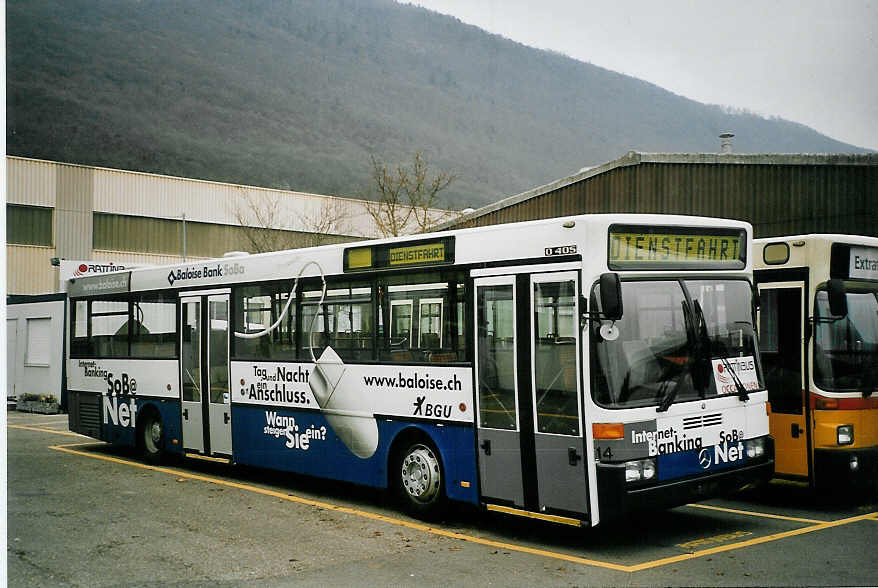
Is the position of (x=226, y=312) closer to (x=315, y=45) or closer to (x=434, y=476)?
(x=434, y=476)

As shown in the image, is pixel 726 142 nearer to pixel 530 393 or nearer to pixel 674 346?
pixel 674 346

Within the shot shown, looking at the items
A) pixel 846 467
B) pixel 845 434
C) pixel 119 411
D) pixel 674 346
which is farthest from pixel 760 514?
pixel 119 411

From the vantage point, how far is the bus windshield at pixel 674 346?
7.78m

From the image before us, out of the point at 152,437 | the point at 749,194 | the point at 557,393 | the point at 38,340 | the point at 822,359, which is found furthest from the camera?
the point at 38,340

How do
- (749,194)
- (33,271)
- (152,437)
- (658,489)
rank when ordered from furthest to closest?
(33,271), (749,194), (152,437), (658,489)

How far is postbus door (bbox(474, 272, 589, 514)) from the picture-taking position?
793 centimetres

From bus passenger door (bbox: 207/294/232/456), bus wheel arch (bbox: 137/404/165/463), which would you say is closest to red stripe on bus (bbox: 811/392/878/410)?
bus passenger door (bbox: 207/294/232/456)

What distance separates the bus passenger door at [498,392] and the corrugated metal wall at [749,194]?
36.4ft

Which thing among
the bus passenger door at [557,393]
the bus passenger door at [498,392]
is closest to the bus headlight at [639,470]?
the bus passenger door at [557,393]

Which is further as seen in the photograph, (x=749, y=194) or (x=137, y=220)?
(x=137, y=220)

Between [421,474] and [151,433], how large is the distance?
6.46 m

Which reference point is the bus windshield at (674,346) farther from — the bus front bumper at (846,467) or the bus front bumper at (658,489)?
the bus front bumper at (846,467)

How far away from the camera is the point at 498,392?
866cm

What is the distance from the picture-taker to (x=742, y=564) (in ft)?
24.2
